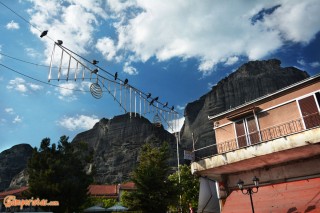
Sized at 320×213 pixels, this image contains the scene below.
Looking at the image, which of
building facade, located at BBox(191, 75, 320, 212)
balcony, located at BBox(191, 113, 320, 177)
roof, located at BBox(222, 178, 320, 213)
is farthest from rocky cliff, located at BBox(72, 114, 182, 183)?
roof, located at BBox(222, 178, 320, 213)

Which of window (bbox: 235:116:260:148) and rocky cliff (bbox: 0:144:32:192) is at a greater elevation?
rocky cliff (bbox: 0:144:32:192)

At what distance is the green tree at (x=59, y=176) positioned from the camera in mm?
27422

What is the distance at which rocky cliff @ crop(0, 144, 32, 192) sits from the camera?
92.0m

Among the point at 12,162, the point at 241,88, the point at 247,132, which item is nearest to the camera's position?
the point at 247,132

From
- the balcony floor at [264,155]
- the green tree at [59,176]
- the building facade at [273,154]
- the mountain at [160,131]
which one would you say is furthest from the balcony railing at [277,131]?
the mountain at [160,131]

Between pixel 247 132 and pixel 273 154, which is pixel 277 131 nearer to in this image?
pixel 247 132

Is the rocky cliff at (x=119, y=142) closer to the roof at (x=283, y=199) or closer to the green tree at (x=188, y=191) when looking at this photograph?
the green tree at (x=188, y=191)

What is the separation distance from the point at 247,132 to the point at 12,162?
331ft

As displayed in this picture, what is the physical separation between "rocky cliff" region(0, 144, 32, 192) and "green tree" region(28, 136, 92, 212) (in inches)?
2733

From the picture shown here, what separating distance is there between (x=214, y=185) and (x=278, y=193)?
5375 millimetres

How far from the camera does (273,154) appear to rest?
14.2 m

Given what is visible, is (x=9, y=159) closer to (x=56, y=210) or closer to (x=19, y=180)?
(x=19, y=180)

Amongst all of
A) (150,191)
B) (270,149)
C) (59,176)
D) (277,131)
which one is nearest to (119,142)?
(59,176)

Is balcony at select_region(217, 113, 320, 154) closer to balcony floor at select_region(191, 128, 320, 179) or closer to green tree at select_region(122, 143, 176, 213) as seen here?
balcony floor at select_region(191, 128, 320, 179)
